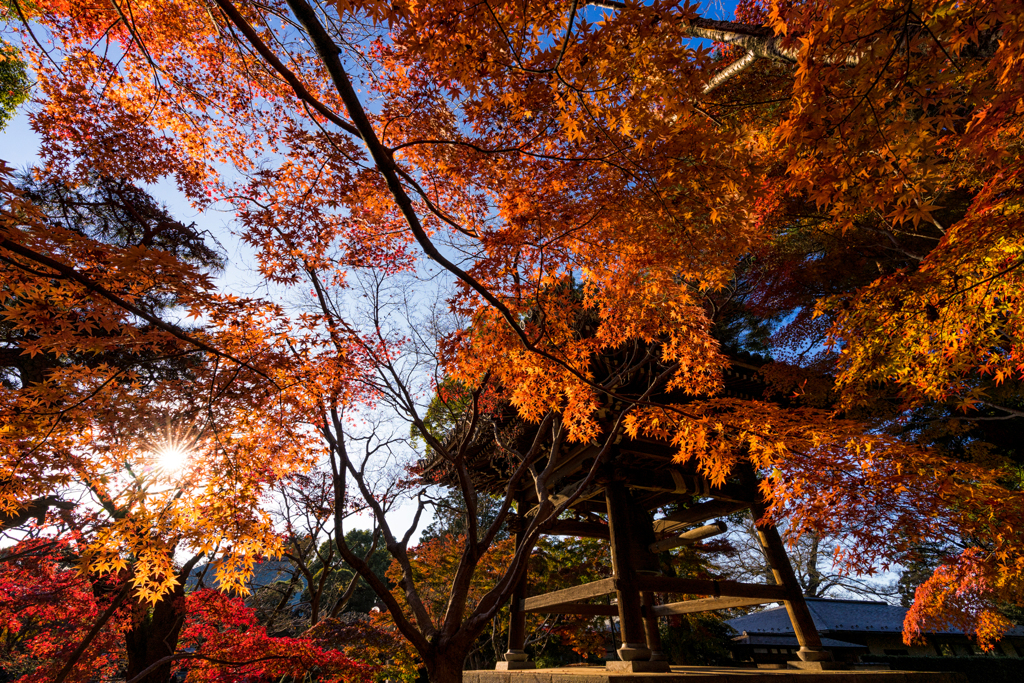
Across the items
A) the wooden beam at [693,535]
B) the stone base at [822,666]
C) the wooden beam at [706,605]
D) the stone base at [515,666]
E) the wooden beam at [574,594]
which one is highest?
the wooden beam at [693,535]

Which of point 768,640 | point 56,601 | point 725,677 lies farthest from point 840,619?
point 56,601

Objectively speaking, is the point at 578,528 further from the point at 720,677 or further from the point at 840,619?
the point at 840,619

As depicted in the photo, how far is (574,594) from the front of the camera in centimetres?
636

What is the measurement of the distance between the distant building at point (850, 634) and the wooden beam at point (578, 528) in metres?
10.3

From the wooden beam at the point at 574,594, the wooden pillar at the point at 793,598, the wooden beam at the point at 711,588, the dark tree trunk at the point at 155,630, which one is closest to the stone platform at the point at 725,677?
the wooden pillar at the point at 793,598

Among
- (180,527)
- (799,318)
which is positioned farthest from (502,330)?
(799,318)

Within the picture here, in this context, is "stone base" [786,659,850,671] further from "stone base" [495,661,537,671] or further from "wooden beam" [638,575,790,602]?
Answer: "stone base" [495,661,537,671]

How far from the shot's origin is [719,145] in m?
3.88

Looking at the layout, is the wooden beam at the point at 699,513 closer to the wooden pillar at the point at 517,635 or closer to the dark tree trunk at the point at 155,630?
the wooden pillar at the point at 517,635

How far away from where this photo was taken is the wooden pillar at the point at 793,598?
6.65 m

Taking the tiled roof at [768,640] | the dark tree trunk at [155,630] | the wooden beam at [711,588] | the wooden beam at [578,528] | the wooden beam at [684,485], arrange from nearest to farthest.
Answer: the wooden beam at [711,588]
the wooden beam at [578,528]
the wooden beam at [684,485]
the dark tree trunk at [155,630]
the tiled roof at [768,640]

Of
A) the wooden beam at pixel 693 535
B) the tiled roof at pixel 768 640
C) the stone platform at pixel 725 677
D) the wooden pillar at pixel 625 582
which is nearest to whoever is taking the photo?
the stone platform at pixel 725 677

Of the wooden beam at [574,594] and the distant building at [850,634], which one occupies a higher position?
the wooden beam at [574,594]

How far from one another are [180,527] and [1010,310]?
8.63 m
